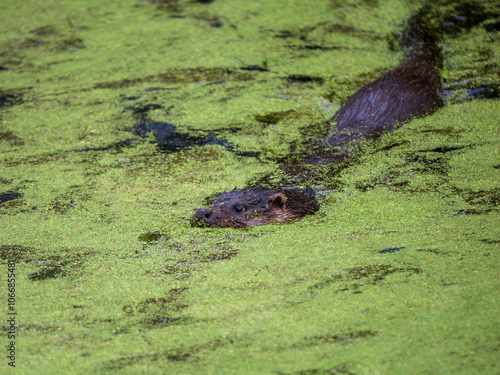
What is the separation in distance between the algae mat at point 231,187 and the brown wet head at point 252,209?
113mm

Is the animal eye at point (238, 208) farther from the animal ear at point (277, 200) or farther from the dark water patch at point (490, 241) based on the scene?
the dark water patch at point (490, 241)

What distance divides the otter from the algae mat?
0.14 metres

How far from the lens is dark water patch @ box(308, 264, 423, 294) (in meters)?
2.27

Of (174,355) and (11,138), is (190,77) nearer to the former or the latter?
(11,138)

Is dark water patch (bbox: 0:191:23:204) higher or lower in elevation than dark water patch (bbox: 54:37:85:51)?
lower

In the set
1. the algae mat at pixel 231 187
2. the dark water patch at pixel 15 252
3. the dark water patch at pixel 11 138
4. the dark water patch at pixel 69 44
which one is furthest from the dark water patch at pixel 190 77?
the dark water patch at pixel 15 252

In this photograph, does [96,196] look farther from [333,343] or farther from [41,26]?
[41,26]

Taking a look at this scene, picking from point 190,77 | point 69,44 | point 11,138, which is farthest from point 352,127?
point 69,44

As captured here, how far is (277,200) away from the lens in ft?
10.9

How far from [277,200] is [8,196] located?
6.68 ft

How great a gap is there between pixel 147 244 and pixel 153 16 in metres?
4.83

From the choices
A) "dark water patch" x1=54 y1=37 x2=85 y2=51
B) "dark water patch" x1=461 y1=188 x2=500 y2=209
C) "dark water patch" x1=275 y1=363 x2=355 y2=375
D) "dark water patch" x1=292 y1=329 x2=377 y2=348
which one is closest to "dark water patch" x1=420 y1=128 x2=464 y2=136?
"dark water patch" x1=461 y1=188 x2=500 y2=209

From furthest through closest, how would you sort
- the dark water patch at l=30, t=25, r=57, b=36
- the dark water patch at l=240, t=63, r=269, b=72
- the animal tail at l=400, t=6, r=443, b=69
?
the dark water patch at l=30, t=25, r=57, b=36, the dark water patch at l=240, t=63, r=269, b=72, the animal tail at l=400, t=6, r=443, b=69

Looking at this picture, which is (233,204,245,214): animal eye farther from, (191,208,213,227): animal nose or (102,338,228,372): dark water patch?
(102,338,228,372): dark water patch
